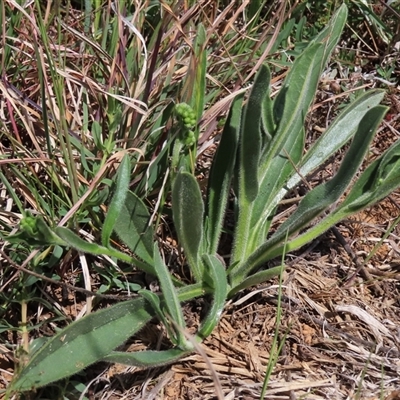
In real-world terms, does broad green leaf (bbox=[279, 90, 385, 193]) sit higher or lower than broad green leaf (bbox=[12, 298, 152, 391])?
higher

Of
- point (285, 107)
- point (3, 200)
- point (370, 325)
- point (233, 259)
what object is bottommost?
point (370, 325)

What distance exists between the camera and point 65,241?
4.71 ft

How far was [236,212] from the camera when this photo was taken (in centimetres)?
175

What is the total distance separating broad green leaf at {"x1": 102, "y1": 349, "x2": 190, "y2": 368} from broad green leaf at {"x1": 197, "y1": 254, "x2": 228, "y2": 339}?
Result: 0.30 ft

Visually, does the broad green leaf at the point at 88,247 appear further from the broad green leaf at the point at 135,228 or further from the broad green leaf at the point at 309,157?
the broad green leaf at the point at 309,157

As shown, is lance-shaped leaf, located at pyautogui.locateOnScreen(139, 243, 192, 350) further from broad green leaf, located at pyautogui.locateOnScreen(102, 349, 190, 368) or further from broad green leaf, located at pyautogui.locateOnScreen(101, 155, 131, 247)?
broad green leaf, located at pyautogui.locateOnScreen(101, 155, 131, 247)

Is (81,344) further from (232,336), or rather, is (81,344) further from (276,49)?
(276,49)

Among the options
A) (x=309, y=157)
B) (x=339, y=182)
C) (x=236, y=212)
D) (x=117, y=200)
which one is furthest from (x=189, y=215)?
(x=309, y=157)

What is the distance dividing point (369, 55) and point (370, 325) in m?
1.19

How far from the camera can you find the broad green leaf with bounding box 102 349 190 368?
→ 1.37 m

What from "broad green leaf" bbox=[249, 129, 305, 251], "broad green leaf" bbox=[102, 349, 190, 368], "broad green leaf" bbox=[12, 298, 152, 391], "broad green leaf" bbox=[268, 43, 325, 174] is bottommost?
"broad green leaf" bbox=[102, 349, 190, 368]

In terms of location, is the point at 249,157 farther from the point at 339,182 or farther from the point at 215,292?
the point at 215,292

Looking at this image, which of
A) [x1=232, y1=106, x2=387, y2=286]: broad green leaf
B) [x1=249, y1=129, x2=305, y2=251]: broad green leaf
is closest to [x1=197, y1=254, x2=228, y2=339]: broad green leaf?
[x1=232, y1=106, x2=387, y2=286]: broad green leaf

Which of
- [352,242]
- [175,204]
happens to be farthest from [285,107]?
[352,242]
